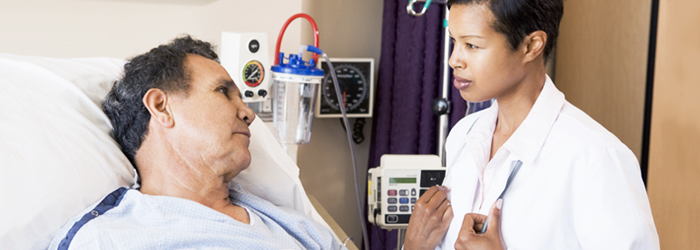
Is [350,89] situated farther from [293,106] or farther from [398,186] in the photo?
[398,186]

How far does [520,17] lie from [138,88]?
85 cm

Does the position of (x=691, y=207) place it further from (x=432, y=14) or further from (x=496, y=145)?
(x=432, y=14)

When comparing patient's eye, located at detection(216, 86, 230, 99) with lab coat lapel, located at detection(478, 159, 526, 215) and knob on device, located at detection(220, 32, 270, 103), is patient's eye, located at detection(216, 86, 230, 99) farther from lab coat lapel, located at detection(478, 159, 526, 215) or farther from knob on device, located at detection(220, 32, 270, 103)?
lab coat lapel, located at detection(478, 159, 526, 215)

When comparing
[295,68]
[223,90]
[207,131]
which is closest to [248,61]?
[295,68]

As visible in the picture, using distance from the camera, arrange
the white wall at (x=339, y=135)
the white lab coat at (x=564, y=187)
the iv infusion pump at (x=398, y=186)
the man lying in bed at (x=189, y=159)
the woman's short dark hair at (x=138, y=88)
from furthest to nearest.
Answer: the white wall at (x=339, y=135)
the iv infusion pump at (x=398, y=186)
the woman's short dark hair at (x=138, y=88)
the man lying in bed at (x=189, y=159)
the white lab coat at (x=564, y=187)

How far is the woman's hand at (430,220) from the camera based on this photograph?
128cm

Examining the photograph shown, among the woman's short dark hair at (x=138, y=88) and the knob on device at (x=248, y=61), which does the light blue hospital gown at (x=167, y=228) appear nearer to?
the woman's short dark hair at (x=138, y=88)

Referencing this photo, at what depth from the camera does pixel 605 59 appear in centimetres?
202

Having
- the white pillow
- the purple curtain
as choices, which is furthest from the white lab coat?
the purple curtain

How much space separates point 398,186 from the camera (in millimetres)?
1587

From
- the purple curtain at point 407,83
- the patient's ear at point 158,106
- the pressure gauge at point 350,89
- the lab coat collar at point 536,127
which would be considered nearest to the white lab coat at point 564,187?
the lab coat collar at point 536,127

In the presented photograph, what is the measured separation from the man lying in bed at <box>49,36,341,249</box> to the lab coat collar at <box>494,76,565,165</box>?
530 millimetres

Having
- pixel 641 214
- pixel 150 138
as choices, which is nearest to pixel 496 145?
pixel 641 214

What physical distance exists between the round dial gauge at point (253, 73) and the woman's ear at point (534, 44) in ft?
3.21
